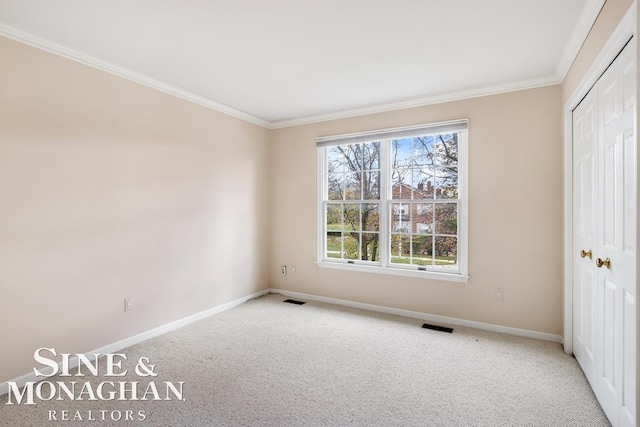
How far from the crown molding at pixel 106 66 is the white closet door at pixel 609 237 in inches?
141

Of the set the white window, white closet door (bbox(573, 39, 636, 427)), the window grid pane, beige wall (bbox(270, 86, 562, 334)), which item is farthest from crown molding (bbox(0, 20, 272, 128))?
white closet door (bbox(573, 39, 636, 427))

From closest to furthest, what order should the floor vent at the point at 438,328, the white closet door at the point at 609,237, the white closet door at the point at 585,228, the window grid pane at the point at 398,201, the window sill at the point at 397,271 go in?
the white closet door at the point at 609,237 → the white closet door at the point at 585,228 → the floor vent at the point at 438,328 → the window sill at the point at 397,271 → the window grid pane at the point at 398,201

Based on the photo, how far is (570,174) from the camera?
2742mm

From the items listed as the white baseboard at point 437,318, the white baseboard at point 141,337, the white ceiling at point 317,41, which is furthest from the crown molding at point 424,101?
Result: the white baseboard at point 141,337

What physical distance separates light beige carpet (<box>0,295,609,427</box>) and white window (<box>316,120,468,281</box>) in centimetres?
80

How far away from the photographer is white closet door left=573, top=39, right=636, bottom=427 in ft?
5.19

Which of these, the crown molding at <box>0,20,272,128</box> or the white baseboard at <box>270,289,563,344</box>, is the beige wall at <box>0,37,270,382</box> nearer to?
the crown molding at <box>0,20,272,128</box>

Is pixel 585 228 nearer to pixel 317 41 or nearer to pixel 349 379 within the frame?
pixel 349 379

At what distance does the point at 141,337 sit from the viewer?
10.1 feet

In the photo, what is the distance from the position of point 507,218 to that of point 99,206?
12.7 ft

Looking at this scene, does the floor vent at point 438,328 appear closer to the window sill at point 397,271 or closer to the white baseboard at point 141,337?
the window sill at point 397,271

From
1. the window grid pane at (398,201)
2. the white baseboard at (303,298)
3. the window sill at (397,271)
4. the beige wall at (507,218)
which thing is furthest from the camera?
the window grid pane at (398,201)

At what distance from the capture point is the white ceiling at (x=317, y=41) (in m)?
2.04

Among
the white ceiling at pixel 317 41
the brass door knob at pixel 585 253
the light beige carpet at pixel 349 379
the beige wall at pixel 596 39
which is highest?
the white ceiling at pixel 317 41
